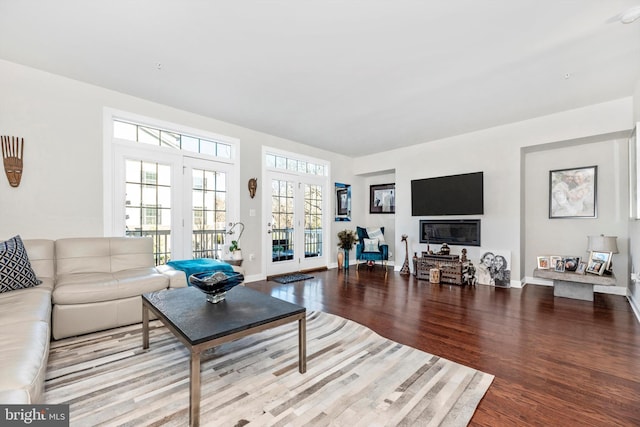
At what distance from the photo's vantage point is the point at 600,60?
2703 millimetres

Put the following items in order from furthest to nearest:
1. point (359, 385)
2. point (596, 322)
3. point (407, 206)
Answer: point (407, 206), point (596, 322), point (359, 385)

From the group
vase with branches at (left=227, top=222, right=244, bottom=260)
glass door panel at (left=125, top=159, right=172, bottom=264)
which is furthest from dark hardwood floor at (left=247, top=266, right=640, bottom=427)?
glass door panel at (left=125, top=159, right=172, bottom=264)

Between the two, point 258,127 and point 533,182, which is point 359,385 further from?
point 533,182

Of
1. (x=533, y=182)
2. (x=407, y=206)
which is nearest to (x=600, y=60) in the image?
(x=533, y=182)

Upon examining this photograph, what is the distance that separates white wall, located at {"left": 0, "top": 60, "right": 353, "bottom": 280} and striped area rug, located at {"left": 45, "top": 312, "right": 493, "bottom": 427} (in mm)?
1454

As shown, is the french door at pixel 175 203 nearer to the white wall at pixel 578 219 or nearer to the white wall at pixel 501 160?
the white wall at pixel 501 160

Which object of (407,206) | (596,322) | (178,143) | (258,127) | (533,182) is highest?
(258,127)

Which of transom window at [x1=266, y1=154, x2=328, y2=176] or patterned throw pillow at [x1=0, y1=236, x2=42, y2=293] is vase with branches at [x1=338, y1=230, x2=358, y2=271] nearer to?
transom window at [x1=266, y1=154, x2=328, y2=176]

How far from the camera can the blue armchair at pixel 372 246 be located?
19.1ft

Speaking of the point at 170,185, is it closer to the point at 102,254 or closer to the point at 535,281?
the point at 102,254

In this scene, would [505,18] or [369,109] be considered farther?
[369,109]

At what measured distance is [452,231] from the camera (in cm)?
508

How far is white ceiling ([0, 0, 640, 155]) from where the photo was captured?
2086mm

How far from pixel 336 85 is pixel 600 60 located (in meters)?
2.57
